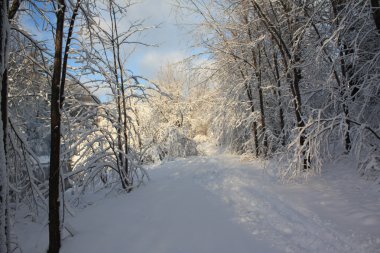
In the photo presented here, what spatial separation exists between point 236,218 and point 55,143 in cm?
291

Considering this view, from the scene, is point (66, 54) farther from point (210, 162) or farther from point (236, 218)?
point (210, 162)

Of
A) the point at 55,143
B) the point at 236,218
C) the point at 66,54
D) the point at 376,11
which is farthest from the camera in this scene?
the point at 376,11

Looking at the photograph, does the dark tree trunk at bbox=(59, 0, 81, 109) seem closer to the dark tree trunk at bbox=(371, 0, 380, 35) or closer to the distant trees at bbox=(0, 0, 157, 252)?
the distant trees at bbox=(0, 0, 157, 252)

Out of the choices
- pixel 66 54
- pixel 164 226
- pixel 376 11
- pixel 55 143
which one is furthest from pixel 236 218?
pixel 376 11

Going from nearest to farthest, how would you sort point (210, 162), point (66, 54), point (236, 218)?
point (66, 54)
point (236, 218)
point (210, 162)

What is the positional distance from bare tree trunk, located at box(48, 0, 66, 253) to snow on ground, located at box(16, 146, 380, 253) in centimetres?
35

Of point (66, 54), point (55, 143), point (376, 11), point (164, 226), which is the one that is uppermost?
point (376, 11)

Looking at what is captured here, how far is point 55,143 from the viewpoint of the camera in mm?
4691

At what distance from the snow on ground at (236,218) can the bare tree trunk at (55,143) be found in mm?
353

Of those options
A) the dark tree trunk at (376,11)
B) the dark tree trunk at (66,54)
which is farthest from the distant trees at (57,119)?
the dark tree trunk at (376,11)

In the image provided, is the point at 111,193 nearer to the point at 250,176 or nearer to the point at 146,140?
the point at 250,176

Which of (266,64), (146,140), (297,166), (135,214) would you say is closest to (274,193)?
(297,166)

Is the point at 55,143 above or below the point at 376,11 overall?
below

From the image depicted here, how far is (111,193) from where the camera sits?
7.67m
